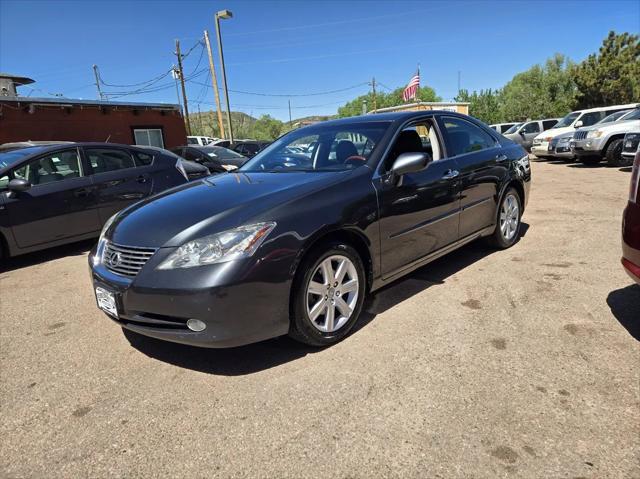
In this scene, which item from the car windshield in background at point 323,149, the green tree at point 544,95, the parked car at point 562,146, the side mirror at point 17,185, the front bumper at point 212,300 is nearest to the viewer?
the front bumper at point 212,300

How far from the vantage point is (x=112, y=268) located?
9.62 feet

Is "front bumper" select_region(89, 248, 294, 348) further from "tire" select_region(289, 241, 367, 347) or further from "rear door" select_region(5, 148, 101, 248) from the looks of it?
"rear door" select_region(5, 148, 101, 248)

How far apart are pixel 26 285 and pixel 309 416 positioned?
406 centimetres

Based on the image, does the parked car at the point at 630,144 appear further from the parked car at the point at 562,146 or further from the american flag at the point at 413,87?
the american flag at the point at 413,87

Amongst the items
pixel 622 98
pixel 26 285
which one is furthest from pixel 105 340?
pixel 622 98

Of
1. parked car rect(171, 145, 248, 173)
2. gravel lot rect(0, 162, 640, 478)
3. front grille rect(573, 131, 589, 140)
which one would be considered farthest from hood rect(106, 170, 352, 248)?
front grille rect(573, 131, 589, 140)

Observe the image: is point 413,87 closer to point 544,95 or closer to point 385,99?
point 544,95

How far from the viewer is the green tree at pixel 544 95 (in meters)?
56.2

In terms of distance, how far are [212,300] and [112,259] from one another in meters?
0.91

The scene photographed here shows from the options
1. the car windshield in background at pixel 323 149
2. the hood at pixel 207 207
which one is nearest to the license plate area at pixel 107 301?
the hood at pixel 207 207

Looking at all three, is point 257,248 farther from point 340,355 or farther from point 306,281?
point 340,355

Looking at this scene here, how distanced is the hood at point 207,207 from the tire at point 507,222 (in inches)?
95.9

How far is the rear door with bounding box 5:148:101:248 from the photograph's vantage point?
17.9 ft

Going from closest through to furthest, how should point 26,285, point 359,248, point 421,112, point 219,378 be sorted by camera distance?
point 219,378 → point 359,248 → point 421,112 → point 26,285
